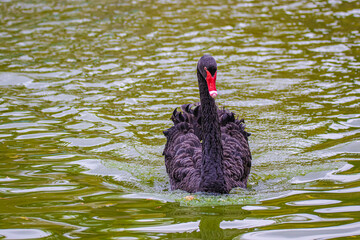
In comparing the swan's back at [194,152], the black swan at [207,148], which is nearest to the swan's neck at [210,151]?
the black swan at [207,148]

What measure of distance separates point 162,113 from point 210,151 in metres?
2.89

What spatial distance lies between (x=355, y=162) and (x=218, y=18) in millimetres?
8228

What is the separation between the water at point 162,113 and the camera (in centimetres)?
470

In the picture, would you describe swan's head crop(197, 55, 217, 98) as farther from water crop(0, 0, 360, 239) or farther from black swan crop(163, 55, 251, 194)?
water crop(0, 0, 360, 239)

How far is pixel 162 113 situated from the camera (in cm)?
821

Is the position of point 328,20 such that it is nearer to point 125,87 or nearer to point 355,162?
point 125,87

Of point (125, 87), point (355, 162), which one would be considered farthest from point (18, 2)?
point (355, 162)

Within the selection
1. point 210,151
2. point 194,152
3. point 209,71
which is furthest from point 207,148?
point 209,71

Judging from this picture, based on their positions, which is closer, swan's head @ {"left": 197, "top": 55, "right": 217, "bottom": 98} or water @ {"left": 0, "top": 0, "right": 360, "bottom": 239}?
water @ {"left": 0, "top": 0, "right": 360, "bottom": 239}

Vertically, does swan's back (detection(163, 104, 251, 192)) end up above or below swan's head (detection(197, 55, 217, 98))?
below

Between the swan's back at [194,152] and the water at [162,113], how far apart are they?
22cm

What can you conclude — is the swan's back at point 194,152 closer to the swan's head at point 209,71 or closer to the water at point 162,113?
the water at point 162,113

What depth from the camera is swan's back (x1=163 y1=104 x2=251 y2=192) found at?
18.6 ft

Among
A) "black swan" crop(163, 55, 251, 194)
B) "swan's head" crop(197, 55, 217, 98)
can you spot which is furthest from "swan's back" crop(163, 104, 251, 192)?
"swan's head" crop(197, 55, 217, 98)
